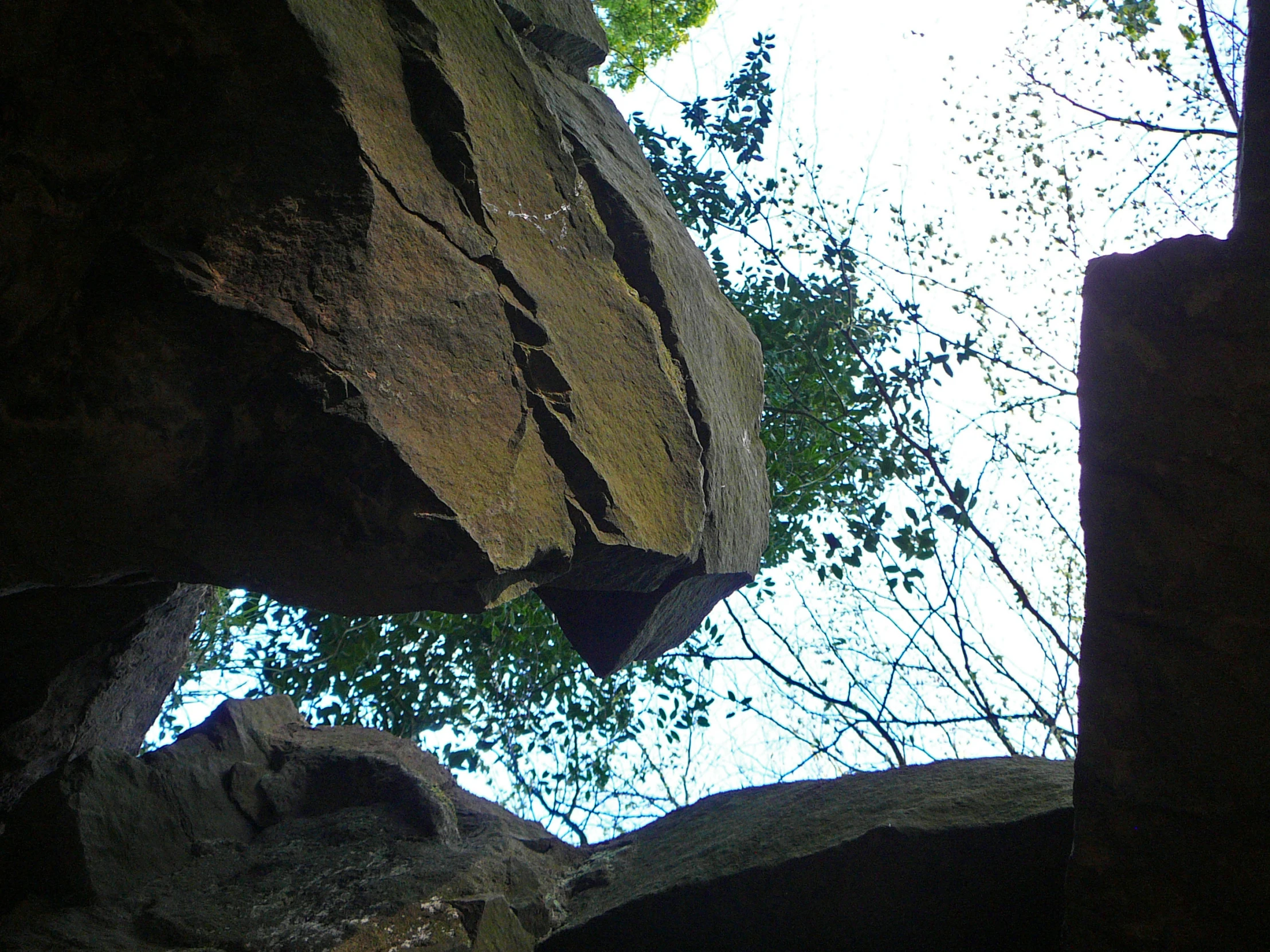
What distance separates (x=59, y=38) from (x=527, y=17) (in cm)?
145

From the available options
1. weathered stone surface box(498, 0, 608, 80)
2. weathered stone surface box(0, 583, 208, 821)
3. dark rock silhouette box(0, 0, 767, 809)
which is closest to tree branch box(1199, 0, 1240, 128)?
weathered stone surface box(498, 0, 608, 80)

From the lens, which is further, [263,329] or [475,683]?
[475,683]

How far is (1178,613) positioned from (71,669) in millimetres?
2761

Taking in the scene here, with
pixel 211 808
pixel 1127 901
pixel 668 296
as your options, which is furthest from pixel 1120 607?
pixel 211 808

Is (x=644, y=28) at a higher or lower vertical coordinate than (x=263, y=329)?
higher

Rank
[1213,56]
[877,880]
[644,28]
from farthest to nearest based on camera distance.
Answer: [644,28], [1213,56], [877,880]

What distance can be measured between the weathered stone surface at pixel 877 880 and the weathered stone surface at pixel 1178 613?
380 millimetres

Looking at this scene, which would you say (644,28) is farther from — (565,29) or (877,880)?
(877,880)

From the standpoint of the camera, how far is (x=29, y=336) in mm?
1800

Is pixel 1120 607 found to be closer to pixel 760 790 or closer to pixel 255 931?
pixel 760 790

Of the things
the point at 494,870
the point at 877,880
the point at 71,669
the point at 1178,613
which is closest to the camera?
the point at 1178,613

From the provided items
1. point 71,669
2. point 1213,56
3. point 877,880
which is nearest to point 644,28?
point 1213,56

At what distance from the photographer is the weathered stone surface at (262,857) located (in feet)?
7.39

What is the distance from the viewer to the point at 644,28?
656 cm
